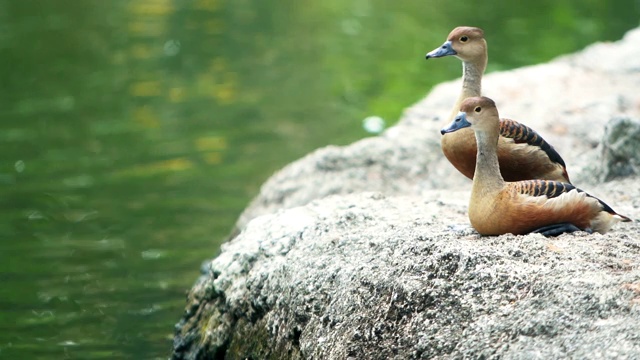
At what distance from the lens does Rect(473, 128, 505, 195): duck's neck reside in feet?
18.1

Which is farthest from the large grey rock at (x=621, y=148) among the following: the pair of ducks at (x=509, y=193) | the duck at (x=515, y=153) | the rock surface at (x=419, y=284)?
the pair of ducks at (x=509, y=193)

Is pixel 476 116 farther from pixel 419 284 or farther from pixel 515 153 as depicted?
pixel 419 284

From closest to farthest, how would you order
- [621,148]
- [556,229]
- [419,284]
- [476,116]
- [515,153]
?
[419,284] → [556,229] → [476,116] → [515,153] → [621,148]

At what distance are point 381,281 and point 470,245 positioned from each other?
487 millimetres

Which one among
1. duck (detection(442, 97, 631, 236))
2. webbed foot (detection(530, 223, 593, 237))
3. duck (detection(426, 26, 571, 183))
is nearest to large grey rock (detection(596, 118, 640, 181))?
duck (detection(426, 26, 571, 183))

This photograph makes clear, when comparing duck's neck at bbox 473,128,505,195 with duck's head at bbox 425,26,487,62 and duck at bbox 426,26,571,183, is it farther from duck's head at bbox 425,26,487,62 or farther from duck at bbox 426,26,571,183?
duck's head at bbox 425,26,487,62

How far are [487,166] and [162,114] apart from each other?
36.0 ft

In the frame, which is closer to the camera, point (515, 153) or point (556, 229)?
point (556, 229)

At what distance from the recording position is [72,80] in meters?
17.6

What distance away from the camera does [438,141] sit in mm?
9930

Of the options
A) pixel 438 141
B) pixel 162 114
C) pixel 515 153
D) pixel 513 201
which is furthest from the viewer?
pixel 162 114

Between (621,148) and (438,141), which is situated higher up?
(438,141)

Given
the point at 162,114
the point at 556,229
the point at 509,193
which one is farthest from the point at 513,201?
the point at 162,114

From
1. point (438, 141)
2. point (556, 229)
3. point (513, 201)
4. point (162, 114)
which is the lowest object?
point (556, 229)
